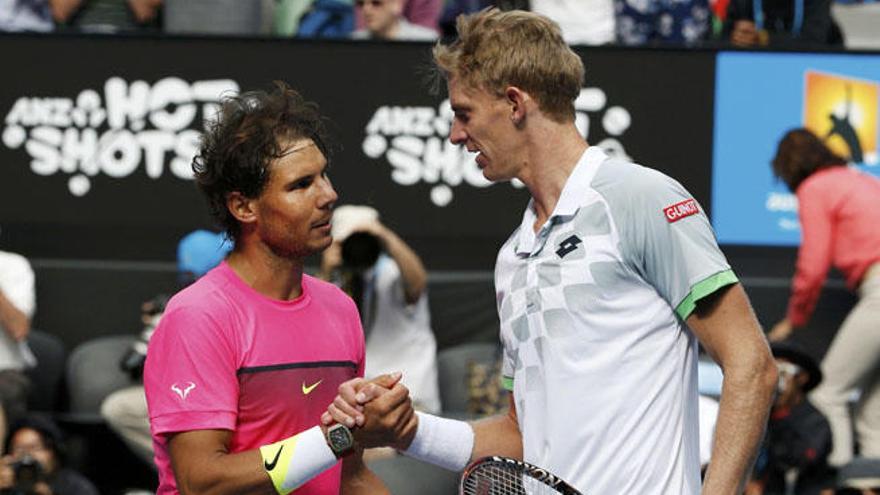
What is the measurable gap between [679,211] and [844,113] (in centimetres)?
540

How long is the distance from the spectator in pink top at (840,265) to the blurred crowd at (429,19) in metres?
0.74

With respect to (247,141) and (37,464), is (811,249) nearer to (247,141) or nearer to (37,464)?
(37,464)

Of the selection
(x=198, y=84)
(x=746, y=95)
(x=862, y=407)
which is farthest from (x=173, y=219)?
(x=862, y=407)

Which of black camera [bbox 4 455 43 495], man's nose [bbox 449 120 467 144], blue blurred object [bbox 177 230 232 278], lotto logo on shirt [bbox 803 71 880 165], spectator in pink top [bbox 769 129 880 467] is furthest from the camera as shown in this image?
lotto logo on shirt [bbox 803 71 880 165]

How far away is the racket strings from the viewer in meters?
3.63

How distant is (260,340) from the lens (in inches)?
151

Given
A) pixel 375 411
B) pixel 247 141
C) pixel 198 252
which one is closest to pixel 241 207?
pixel 247 141

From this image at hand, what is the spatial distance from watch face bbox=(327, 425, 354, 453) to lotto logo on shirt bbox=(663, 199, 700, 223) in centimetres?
83

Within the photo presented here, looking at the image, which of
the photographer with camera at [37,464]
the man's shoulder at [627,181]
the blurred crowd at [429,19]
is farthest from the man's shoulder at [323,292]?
the blurred crowd at [429,19]

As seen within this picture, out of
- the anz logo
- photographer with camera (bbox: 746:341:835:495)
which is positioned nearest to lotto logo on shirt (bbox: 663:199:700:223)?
photographer with camera (bbox: 746:341:835:495)

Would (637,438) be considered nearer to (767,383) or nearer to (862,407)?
(767,383)

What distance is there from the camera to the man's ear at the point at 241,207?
396 centimetres

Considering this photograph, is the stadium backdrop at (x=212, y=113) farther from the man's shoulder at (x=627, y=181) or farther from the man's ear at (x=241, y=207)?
the man's shoulder at (x=627, y=181)

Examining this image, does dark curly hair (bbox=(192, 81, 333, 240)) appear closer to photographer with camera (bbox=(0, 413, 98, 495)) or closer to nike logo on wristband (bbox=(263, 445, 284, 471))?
nike logo on wristband (bbox=(263, 445, 284, 471))
